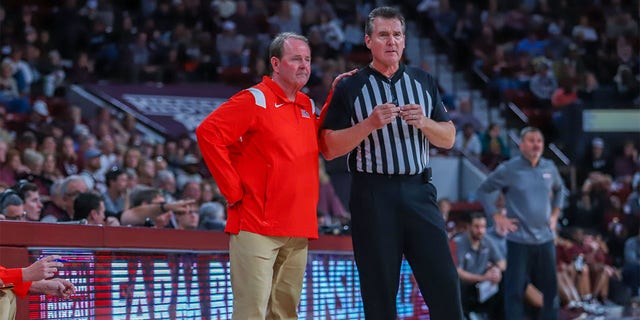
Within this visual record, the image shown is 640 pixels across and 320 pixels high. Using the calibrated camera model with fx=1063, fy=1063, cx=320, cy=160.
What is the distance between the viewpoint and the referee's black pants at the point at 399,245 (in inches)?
217

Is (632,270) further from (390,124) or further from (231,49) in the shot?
(390,124)

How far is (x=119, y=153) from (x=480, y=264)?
4.65 metres

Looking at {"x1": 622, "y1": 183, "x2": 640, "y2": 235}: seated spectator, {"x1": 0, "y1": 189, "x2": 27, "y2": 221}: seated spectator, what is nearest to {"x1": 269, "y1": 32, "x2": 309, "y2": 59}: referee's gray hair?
{"x1": 0, "y1": 189, "x2": 27, "y2": 221}: seated spectator

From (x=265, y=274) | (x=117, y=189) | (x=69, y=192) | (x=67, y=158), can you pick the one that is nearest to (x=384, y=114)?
(x=265, y=274)

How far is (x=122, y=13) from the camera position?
62.0 ft

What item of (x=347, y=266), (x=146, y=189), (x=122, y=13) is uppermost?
(x=122, y=13)

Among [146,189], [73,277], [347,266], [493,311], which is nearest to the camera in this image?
[73,277]

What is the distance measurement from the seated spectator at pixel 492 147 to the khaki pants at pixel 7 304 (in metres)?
12.7

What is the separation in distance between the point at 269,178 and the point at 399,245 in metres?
0.77

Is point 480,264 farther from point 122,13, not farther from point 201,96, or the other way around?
point 122,13

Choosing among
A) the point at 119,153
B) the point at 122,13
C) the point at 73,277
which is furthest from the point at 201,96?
the point at 73,277

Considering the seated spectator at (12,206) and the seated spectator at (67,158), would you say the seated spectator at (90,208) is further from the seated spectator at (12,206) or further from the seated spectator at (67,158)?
the seated spectator at (67,158)

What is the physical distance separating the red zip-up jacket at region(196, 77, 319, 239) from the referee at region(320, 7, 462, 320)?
9.1 inches

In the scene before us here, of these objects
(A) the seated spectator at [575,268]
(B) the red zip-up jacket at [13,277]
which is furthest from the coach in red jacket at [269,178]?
(A) the seated spectator at [575,268]
